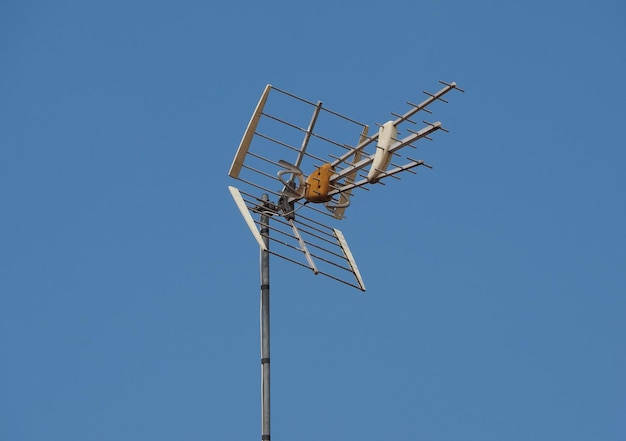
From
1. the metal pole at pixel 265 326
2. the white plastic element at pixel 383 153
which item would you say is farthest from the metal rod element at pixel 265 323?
the white plastic element at pixel 383 153

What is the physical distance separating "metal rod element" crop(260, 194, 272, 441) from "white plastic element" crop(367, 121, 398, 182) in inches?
71.9

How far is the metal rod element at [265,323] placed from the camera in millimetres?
17531

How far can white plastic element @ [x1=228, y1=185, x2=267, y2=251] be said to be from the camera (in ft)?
59.0

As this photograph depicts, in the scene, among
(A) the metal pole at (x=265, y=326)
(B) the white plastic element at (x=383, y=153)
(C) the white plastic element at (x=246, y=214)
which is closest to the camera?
(B) the white plastic element at (x=383, y=153)

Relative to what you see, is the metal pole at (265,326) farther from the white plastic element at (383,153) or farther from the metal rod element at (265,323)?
the white plastic element at (383,153)

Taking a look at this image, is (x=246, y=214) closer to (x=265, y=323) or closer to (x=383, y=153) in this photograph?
(x=265, y=323)

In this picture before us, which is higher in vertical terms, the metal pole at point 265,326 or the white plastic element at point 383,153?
the white plastic element at point 383,153

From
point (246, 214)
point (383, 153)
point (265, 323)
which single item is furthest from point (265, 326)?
point (383, 153)

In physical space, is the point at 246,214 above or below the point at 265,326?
above

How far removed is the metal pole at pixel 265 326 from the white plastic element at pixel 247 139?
0.52m

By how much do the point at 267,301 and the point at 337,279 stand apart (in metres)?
0.98

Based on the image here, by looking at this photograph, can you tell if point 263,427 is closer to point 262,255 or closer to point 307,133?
point 262,255

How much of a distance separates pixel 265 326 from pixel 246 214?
153 cm

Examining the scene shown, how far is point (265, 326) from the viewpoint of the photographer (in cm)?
1794
